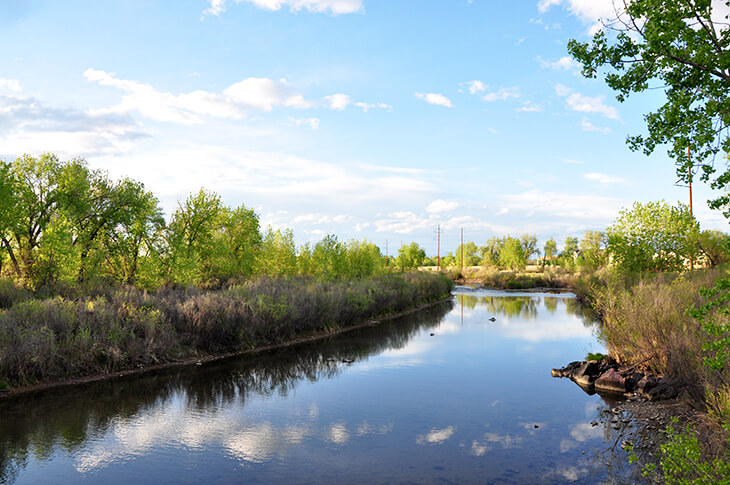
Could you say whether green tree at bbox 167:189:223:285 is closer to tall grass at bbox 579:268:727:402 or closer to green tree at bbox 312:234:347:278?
green tree at bbox 312:234:347:278

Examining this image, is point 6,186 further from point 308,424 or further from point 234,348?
point 308,424

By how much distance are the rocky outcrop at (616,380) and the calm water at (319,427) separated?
0.63 metres

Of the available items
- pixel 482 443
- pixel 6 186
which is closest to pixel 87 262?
pixel 6 186

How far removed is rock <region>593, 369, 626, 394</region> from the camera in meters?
14.5

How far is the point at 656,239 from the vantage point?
3222 cm

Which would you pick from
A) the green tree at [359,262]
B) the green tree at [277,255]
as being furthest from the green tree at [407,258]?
the green tree at [277,255]

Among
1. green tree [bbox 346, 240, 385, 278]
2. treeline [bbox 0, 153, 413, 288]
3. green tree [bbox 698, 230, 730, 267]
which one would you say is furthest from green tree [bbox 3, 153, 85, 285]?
green tree [bbox 698, 230, 730, 267]

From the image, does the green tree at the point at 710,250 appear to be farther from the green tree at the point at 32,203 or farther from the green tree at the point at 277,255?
the green tree at the point at 32,203

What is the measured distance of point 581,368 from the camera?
54.2ft

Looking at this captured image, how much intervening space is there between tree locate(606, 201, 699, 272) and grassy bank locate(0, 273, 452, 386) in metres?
19.6

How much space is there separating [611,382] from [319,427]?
9.51m

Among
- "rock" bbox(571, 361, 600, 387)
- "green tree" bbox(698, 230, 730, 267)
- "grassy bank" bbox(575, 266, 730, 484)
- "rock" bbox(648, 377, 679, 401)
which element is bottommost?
"rock" bbox(571, 361, 600, 387)

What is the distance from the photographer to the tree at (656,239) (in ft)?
104

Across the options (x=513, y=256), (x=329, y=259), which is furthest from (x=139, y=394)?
(x=513, y=256)
